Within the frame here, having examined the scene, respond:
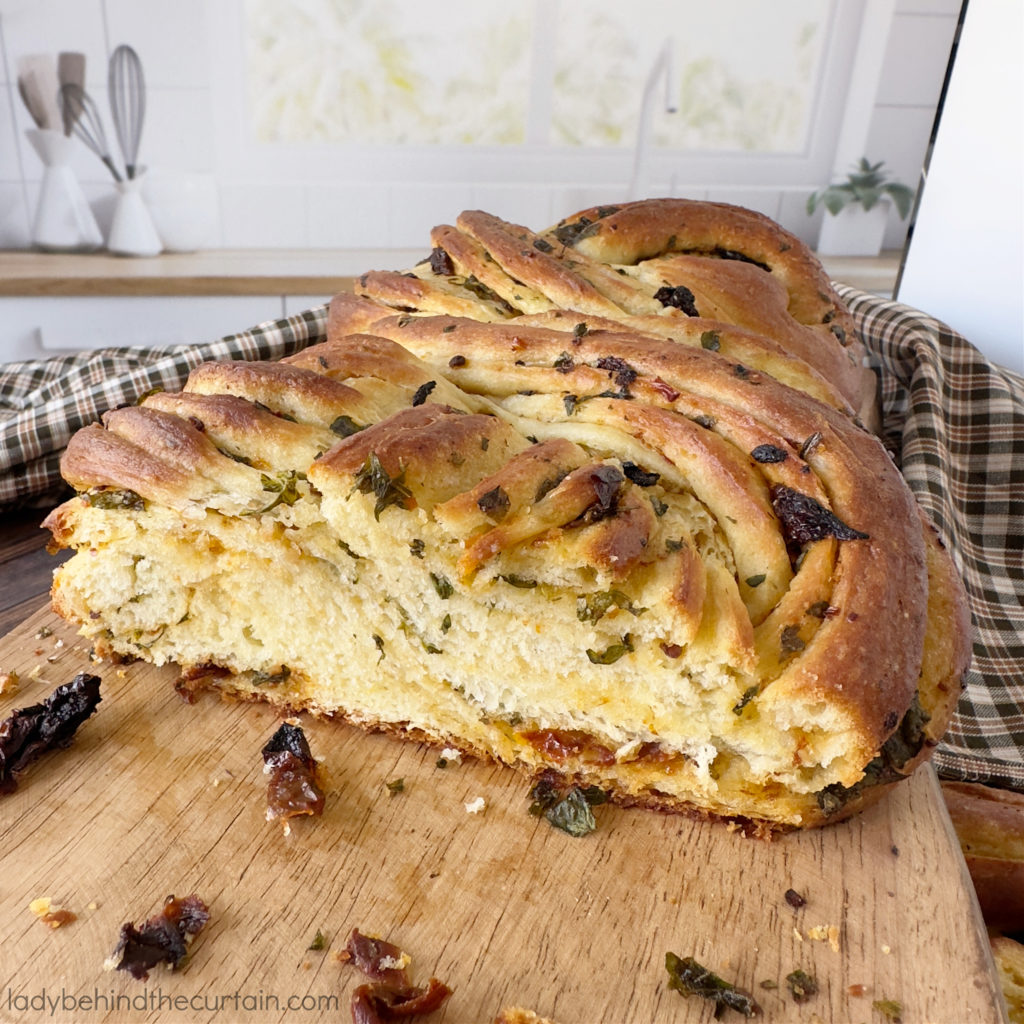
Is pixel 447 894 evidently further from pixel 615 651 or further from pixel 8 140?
pixel 8 140

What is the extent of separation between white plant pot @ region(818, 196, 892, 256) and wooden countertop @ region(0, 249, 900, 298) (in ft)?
0.20

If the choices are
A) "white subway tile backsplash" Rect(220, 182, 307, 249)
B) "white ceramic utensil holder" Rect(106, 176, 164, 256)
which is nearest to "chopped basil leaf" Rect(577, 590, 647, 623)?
"white subway tile backsplash" Rect(220, 182, 307, 249)

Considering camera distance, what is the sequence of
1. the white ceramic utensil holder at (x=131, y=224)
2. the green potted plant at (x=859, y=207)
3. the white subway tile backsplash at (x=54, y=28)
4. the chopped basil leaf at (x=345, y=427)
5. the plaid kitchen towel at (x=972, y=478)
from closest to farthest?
the chopped basil leaf at (x=345, y=427) < the plaid kitchen towel at (x=972, y=478) < the white subway tile backsplash at (x=54, y=28) < the white ceramic utensil holder at (x=131, y=224) < the green potted plant at (x=859, y=207)

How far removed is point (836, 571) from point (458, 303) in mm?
1225

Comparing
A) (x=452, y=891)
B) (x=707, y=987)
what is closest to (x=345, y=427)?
(x=452, y=891)

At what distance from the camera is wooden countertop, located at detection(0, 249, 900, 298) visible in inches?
216

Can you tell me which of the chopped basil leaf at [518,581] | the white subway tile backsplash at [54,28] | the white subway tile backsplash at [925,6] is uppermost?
the white subway tile backsplash at [925,6]

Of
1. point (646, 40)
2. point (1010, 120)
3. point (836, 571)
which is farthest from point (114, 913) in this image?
point (646, 40)

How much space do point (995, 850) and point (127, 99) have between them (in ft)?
19.2

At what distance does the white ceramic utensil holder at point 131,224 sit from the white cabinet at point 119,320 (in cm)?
40

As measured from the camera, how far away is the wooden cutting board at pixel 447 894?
1.57 metres

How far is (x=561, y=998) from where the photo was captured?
157 centimetres

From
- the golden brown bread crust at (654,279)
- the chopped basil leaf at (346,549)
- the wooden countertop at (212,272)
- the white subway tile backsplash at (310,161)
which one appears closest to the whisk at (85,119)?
the white subway tile backsplash at (310,161)

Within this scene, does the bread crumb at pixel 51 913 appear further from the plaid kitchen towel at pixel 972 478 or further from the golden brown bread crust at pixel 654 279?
the plaid kitchen towel at pixel 972 478
